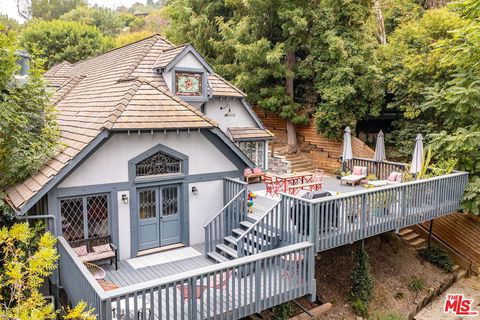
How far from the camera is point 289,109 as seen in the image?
21.9 m

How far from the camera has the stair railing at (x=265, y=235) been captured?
10.0 m

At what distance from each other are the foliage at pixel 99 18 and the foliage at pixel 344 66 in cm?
3159

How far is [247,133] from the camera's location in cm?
1730

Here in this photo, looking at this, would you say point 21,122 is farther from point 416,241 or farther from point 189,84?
point 416,241

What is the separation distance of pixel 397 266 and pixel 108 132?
11113 millimetres

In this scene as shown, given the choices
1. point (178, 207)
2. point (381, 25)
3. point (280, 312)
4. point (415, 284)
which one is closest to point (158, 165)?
point (178, 207)

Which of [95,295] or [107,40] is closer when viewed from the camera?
[95,295]

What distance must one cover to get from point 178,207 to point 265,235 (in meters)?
2.96

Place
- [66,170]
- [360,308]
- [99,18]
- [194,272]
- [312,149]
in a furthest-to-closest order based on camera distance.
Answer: [99,18] < [312,149] < [360,308] < [66,170] < [194,272]

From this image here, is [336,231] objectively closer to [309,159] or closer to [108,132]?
[108,132]

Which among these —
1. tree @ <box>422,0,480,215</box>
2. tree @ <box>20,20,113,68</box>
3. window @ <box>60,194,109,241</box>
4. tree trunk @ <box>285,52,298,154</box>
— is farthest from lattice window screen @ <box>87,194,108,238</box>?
tree @ <box>20,20,113,68</box>

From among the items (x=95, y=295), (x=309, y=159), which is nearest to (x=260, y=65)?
(x=309, y=159)

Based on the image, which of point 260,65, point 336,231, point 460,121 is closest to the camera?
point 336,231

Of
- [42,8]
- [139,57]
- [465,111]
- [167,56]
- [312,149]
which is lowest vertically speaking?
[312,149]
